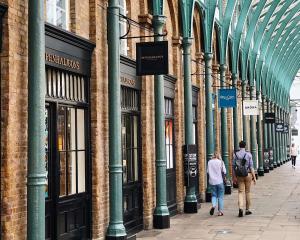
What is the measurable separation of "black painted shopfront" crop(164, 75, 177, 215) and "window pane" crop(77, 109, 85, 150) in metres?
4.93

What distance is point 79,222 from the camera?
940 centimetres

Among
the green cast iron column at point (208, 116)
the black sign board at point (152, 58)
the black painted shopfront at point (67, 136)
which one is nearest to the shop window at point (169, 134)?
the green cast iron column at point (208, 116)

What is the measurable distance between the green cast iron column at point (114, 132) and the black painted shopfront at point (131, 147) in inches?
65.5

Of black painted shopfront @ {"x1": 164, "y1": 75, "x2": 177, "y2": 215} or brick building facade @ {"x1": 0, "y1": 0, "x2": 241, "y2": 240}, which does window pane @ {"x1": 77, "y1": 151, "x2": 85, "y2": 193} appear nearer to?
brick building facade @ {"x1": 0, "y1": 0, "x2": 241, "y2": 240}

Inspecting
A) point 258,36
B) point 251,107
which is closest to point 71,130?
point 251,107

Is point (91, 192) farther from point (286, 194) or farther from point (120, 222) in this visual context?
point (286, 194)

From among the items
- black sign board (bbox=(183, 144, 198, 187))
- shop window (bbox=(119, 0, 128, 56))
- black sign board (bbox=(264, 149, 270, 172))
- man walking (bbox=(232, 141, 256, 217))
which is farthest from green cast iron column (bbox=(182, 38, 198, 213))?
black sign board (bbox=(264, 149, 270, 172))

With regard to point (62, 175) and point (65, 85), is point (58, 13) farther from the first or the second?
point (62, 175)

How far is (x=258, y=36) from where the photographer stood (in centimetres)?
2847

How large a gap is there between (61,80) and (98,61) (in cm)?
123

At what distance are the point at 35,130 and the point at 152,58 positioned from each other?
4.34m

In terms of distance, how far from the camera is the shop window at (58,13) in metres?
8.91

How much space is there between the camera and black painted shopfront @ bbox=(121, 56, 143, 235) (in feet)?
37.5

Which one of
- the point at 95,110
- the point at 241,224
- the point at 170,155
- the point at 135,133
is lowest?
the point at 241,224
